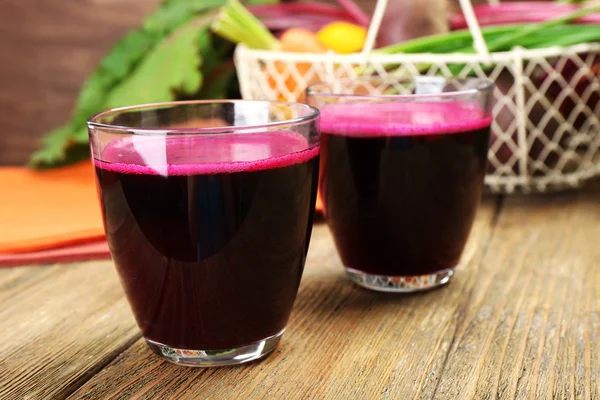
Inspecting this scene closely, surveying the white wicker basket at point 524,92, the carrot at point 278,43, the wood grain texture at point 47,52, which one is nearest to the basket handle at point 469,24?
the white wicker basket at point 524,92

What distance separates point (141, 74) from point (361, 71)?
16.8 inches

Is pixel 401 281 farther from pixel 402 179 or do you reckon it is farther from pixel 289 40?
pixel 289 40

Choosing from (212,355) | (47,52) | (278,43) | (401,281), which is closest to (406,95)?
(401,281)

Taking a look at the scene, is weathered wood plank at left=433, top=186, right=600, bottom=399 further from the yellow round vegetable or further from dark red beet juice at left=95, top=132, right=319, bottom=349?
the yellow round vegetable

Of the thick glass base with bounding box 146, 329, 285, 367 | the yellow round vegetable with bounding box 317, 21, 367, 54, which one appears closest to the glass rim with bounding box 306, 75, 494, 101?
the thick glass base with bounding box 146, 329, 285, 367

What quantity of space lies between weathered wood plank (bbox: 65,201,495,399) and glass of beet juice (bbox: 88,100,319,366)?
2 centimetres

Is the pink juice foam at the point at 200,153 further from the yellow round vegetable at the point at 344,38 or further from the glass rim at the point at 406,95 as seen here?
the yellow round vegetable at the point at 344,38

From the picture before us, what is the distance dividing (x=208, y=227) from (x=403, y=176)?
243 millimetres

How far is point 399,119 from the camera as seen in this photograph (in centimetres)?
71

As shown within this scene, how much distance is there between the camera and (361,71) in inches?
41.6

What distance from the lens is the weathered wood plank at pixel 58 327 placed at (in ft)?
1.92

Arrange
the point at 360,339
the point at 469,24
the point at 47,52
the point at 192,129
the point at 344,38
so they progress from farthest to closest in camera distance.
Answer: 1. the point at 47,52
2. the point at 344,38
3. the point at 469,24
4. the point at 360,339
5. the point at 192,129

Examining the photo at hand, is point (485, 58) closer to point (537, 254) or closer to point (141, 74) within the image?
point (537, 254)

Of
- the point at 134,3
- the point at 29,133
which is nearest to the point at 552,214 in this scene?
the point at 134,3
